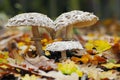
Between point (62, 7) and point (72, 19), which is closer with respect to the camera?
point (72, 19)

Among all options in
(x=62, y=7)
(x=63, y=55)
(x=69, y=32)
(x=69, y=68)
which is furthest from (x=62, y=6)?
(x=69, y=68)

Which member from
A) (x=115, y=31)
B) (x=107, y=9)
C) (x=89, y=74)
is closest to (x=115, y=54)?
(x=89, y=74)

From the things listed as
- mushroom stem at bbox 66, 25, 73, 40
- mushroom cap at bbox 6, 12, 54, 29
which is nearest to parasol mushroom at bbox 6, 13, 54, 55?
mushroom cap at bbox 6, 12, 54, 29

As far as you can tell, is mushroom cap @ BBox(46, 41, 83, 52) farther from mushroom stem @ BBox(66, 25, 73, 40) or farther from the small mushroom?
mushroom stem @ BBox(66, 25, 73, 40)

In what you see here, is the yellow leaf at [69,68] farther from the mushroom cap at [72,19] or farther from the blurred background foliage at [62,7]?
the blurred background foliage at [62,7]

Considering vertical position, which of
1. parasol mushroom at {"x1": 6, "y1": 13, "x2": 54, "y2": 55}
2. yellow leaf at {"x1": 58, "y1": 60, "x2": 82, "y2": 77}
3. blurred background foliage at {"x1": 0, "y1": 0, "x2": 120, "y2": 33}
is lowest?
yellow leaf at {"x1": 58, "y1": 60, "x2": 82, "y2": 77}

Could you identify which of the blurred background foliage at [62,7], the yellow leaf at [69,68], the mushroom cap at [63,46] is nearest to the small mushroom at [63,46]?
the mushroom cap at [63,46]

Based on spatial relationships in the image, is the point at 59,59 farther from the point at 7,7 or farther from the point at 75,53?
the point at 7,7

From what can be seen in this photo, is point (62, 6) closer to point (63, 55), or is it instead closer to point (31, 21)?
point (63, 55)
